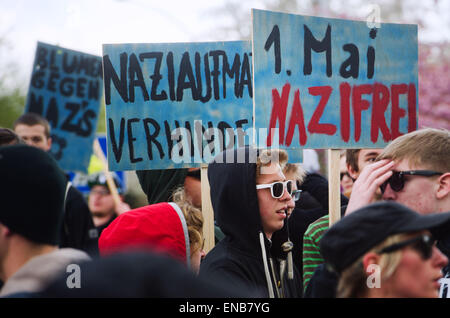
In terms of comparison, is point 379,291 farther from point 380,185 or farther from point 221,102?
point 221,102

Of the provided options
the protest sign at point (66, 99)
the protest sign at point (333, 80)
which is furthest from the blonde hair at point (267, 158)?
the protest sign at point (66, 99)

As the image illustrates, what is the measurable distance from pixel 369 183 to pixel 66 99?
338cm

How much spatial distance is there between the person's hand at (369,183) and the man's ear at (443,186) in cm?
23

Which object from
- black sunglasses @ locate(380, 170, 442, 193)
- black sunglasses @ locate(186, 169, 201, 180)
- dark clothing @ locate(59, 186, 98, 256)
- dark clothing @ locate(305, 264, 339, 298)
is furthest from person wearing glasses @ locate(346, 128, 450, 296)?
dark clothing @ locate(59, 186, 98, 256)

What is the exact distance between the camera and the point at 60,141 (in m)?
5.10

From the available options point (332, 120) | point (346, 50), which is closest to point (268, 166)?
point (332, 120)

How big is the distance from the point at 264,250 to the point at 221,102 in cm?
138

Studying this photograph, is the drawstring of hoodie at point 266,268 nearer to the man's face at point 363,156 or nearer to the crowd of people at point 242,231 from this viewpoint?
the crowd of people at point 242,231

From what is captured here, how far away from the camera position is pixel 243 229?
2699 mm

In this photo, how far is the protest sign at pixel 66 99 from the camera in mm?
5004

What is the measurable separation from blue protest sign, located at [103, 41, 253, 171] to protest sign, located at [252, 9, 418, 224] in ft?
1.44

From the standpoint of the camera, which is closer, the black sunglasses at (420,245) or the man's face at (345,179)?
the black sunglasses at (420,245)

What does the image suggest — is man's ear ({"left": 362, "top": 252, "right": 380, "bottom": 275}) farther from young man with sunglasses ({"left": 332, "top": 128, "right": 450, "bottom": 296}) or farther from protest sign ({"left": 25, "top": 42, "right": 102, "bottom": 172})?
protest sign ({"left": 25, "top": 42, "right": 102, "bottom": 172})

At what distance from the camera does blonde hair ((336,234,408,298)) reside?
1.74 meters
